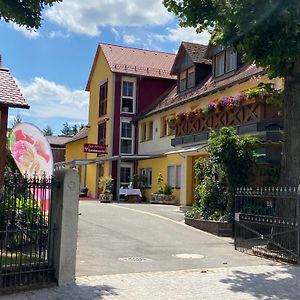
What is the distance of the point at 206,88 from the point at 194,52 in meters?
4.51

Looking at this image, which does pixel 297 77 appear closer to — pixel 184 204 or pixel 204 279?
pixel 204 279

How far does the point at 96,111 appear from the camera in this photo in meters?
40.0

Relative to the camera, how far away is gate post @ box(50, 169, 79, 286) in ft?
28.2

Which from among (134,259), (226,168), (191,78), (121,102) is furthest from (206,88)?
(134,259)

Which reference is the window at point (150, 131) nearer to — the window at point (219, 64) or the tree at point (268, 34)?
the window at point (219, 64)

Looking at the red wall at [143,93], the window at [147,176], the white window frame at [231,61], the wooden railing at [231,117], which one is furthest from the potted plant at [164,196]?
the white window frame at [231,61]

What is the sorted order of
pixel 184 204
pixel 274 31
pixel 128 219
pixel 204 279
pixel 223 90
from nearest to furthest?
pixel 204 279, pixel 274 31, pixel 128 219, pixel 223 90, pixel 184 204

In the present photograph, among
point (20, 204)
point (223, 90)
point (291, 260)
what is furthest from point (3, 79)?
point (223, 90)

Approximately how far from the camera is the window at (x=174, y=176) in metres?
29.2

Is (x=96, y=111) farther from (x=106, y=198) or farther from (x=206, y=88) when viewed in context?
(x=206, y=88)

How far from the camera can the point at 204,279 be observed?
929cm

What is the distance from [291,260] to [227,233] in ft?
15.7

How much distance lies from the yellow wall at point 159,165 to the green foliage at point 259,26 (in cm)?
1625

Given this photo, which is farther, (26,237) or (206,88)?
(206,88)
